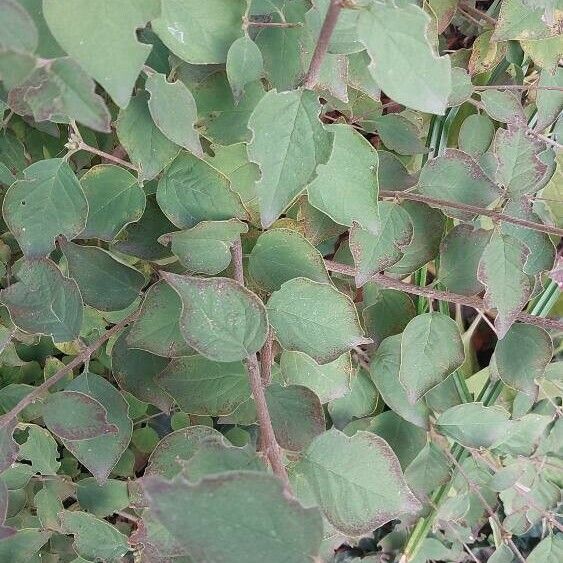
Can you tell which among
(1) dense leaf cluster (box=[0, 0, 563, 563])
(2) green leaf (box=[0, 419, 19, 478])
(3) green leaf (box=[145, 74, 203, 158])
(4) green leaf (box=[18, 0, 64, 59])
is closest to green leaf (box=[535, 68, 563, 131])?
(1) dense leaf cluster (box=[0, 0, 563, 563])

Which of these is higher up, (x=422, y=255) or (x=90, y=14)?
(x=90, y=14)

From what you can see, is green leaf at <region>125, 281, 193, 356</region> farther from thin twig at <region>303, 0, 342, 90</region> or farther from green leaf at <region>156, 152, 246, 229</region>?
thin twig at <region>303, 0, 342, 90</region>

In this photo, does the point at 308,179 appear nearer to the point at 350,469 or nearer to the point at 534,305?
the point at 350,469

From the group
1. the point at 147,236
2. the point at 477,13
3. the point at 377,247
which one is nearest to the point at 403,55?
the point at 377,247

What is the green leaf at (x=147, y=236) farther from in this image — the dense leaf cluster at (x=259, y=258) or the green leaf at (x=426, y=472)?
the green leaf at (x=426, y=472)

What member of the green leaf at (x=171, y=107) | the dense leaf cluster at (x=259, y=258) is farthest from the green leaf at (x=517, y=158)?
the green leaf at (x=171, y=107)

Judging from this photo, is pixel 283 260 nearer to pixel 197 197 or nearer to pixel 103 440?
pixel 197 197

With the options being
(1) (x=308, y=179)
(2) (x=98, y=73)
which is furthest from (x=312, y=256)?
(2) (x=98, y=73)
